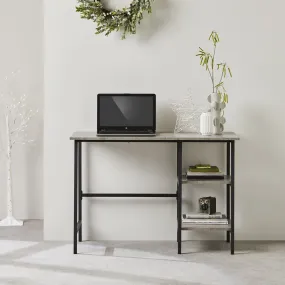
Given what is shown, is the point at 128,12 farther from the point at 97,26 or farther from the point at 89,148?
the point at 89,148

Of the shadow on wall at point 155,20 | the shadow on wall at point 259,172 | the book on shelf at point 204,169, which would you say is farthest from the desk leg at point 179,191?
the shadow on wall at point 155,20

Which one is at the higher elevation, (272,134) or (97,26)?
(97,26)

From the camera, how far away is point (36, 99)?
16.9ft

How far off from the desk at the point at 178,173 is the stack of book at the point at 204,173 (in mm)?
53

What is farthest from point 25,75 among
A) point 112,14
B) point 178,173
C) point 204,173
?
point 204,173

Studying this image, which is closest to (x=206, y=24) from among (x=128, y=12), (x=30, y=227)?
(x=128, y=12)

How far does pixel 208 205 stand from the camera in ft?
13.7

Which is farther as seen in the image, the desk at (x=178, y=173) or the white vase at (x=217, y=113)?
the white vase at (x=217, y=113)

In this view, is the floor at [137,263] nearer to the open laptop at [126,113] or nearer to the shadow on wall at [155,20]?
the open laptop at [126,113]

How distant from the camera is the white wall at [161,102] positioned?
14.3ft

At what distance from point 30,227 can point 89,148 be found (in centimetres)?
90

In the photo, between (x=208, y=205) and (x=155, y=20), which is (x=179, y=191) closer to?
(x=208, y=205)

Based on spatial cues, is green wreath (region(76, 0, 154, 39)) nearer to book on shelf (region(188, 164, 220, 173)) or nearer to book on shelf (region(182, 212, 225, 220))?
book on shelf (region(188, 164, 220, 173))

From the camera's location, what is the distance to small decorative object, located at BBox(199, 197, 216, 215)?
13.7 ft
